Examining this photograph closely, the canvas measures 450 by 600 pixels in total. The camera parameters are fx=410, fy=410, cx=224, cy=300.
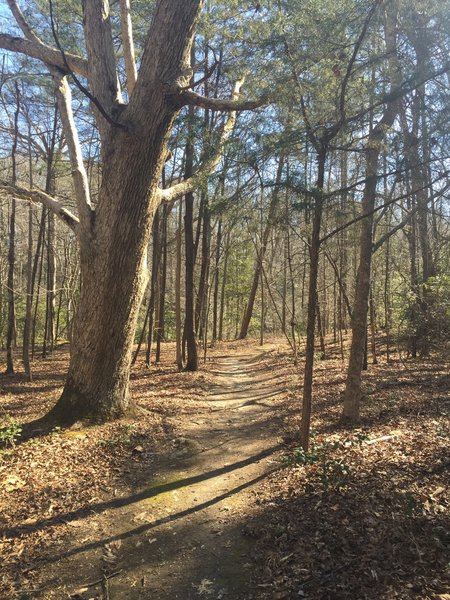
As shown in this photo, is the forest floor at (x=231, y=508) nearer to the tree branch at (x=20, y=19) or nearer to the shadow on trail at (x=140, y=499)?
the shadow on trail at (x=140, y=499)

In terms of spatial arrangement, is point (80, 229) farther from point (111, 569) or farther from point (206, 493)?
point (111, 569)

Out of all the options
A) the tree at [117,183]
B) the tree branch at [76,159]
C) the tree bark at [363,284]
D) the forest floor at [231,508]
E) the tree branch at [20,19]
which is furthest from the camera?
the tree branch at [76,159]

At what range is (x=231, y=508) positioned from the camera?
4414mm

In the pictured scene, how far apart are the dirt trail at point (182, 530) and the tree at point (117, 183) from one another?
176 centimetres

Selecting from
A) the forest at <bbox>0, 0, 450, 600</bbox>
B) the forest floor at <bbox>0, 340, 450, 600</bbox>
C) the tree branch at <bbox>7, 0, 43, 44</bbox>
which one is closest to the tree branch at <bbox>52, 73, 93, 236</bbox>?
the forest at <bbox>0, 0, 450, 600</bbox>

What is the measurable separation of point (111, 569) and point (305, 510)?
185 cm

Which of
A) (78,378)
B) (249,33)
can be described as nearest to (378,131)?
(249,33)

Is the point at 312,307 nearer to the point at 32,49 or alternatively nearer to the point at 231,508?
the point at 231,508

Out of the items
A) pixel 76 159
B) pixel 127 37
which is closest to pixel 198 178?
pixel 76 159

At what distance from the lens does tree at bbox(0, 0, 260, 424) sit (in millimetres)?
6363

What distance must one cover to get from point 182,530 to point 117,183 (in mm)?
4917

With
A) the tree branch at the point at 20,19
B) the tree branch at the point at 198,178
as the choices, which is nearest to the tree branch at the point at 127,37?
the tree branch at the point at 20,19

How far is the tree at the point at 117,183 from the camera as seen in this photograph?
6.36 meters

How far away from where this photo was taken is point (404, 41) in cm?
566
